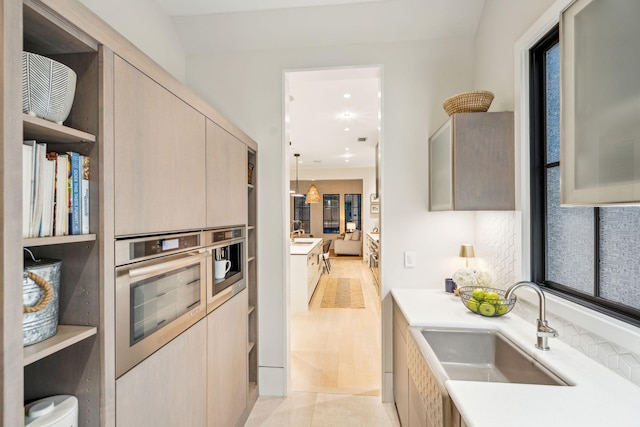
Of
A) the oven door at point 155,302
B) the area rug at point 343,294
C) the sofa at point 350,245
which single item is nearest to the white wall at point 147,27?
the oven door at point 155,302

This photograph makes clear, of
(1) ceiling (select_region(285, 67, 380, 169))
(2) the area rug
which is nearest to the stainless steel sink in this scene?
(1) ceiling (select_region(285, 67, 380, 169))

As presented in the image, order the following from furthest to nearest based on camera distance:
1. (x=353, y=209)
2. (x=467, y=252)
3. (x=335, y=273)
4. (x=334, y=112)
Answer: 1. (x=353, y=209)
2. (x=335, y=273)
3. (x=334, y=112)
4. (x=467, y=252)

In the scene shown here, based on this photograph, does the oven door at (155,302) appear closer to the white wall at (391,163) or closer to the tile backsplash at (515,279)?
the white wall at (391,163)

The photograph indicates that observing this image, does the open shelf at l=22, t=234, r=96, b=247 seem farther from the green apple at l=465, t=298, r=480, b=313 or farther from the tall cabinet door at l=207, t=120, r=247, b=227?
the green apple at l=465, t=298, r=480, b=313

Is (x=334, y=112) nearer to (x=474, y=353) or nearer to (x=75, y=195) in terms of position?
(x=474, y=353)

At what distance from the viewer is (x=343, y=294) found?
5625 mm

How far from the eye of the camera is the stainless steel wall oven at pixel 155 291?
1059 millimetres

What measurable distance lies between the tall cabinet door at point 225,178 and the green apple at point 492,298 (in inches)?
62.2

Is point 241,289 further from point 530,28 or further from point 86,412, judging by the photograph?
point 530,28

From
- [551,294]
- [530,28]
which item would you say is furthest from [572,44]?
[551,294]

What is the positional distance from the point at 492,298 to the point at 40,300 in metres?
1.96

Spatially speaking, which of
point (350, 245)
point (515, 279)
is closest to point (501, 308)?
point (515, 279)

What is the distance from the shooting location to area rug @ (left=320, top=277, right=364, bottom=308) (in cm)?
502

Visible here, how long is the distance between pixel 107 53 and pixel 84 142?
0.29 meters
